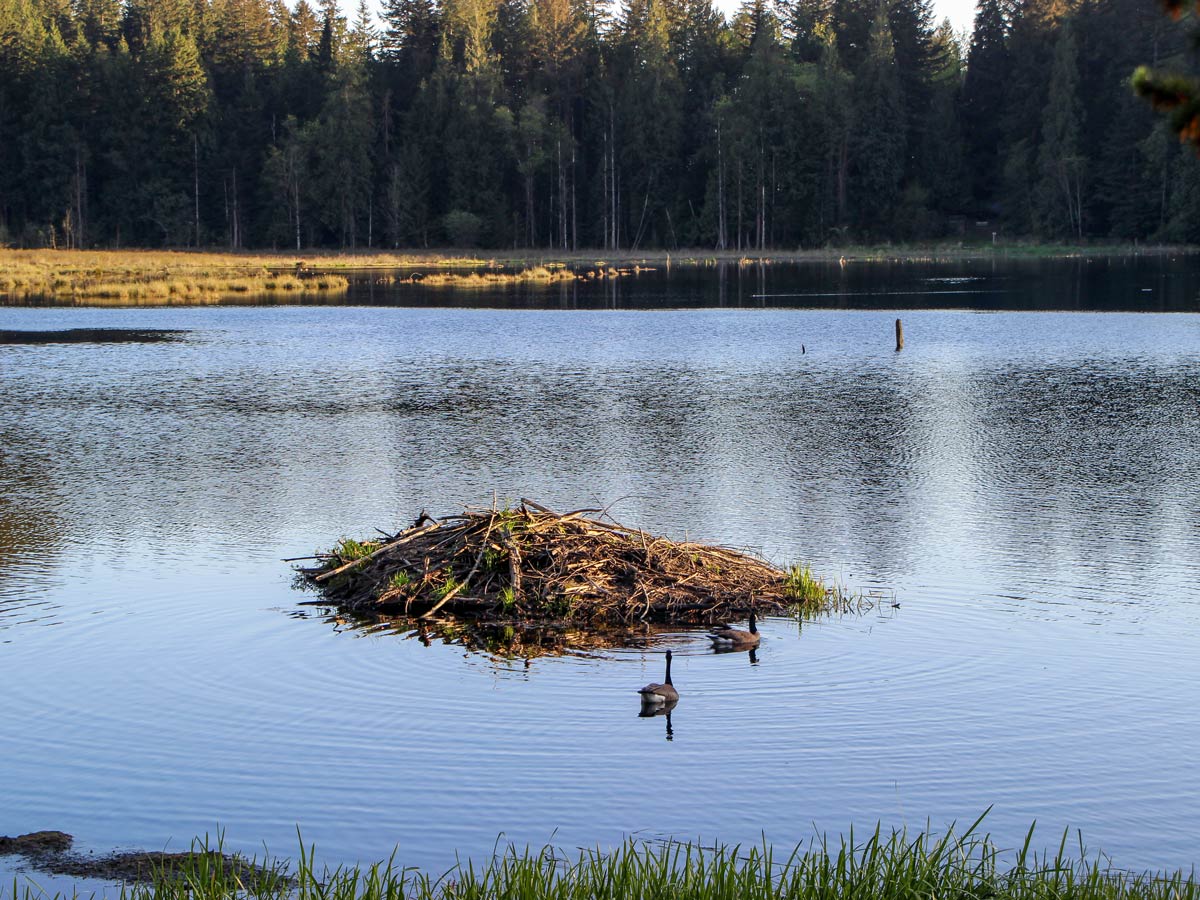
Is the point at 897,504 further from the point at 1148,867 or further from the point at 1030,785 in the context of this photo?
the point at 1148,867

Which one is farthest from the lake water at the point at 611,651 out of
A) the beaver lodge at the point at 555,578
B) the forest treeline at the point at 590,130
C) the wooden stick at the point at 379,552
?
the forest treeline at the point at 590,130

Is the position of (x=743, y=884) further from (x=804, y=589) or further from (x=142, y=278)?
(x=142, y=278)

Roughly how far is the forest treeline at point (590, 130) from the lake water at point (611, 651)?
8088 cm

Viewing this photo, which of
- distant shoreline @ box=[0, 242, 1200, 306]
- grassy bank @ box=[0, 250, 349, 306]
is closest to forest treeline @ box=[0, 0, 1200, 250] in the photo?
distant shoreline @ box=[0, 242, 1200, 306]

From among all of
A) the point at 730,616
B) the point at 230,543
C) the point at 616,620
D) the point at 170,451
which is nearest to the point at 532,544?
the point at 616,620

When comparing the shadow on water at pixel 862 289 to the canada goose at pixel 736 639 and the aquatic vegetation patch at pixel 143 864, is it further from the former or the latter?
the aquatic vegetation patch at pixel 143 864

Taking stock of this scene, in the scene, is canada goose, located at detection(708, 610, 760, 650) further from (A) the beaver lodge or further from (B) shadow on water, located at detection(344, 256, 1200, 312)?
(B) shadow on water, located at detection(344, 256, 1200, 312)

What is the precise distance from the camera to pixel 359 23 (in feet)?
431

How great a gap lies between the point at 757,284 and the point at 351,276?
1105 inches

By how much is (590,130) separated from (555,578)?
114 m

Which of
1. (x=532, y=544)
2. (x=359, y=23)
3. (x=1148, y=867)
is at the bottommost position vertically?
(x=1148, y=867)

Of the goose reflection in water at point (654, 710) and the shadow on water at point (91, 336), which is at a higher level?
the shadow on water at point (91, 336)

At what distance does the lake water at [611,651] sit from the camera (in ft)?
28.6

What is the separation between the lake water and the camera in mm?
8727
